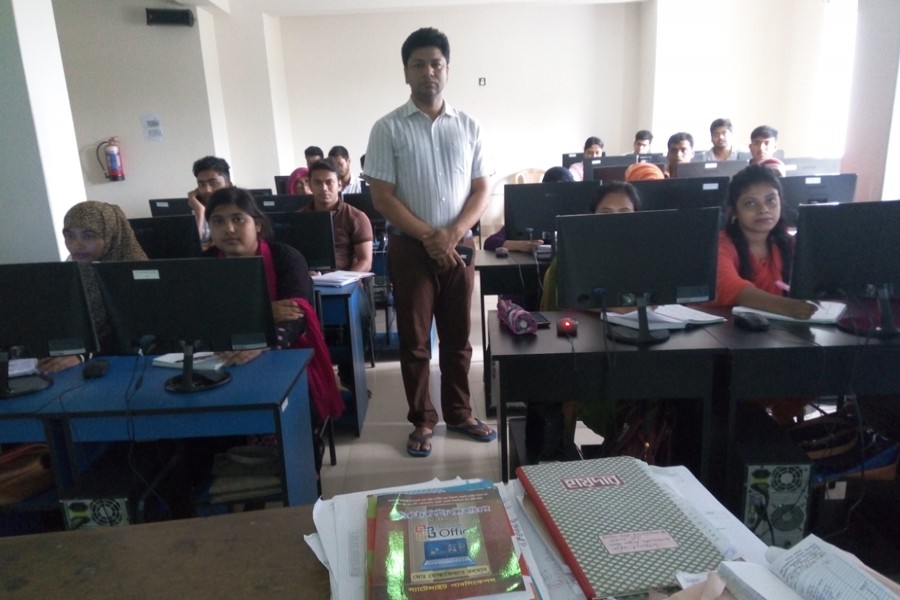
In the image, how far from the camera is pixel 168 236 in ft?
9.21

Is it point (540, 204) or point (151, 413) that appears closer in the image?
point (151, 413)

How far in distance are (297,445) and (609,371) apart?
96 centimetres

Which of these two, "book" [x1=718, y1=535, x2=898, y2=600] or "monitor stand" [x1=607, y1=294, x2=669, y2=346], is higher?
"book" [x1=718, y1=535, x2=898, y2=600]

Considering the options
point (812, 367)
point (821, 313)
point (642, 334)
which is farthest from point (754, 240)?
point (642, 334)

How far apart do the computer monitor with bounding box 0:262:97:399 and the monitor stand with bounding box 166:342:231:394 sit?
0.26 meters

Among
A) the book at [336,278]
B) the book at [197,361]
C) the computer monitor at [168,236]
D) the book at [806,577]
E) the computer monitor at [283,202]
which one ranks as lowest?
the book at [197,361]

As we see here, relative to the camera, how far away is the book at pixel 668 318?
1859 mm

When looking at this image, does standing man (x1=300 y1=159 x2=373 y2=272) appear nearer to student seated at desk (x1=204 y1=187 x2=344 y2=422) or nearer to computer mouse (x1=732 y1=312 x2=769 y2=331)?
student seated at desk (x1=204 y1=187 x2=344 y2=422)

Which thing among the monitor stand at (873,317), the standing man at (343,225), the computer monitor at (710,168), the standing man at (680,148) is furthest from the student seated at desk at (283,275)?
the standing man at (680,148)

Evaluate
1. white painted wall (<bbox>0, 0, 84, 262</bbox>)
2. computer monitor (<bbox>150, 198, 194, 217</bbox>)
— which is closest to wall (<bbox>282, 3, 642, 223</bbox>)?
computer monitor (<bbox>150, 198, 194, 217</bbox>)

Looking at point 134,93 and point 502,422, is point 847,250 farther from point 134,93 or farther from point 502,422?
point 134,93

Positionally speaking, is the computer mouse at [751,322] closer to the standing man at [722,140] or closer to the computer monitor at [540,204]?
the computer monitor at [540,204]

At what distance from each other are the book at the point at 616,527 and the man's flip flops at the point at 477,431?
185 centimetres

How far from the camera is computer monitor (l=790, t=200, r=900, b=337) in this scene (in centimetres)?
161
